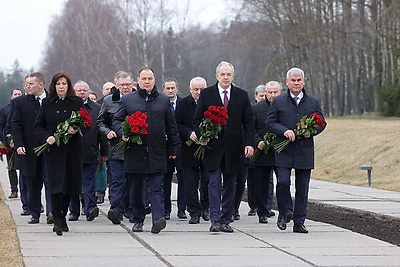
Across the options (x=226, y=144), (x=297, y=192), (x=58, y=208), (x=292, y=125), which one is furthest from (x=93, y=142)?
(x=297, y=192)

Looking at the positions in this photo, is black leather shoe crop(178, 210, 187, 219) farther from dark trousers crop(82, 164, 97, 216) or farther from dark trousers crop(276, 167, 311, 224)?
dark trousers crop(276, 167, 311, 224)

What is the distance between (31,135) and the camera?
14922mm

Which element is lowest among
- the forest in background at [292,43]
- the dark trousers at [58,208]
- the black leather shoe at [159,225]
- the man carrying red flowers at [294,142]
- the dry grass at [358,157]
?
the dry grass at [358,157]

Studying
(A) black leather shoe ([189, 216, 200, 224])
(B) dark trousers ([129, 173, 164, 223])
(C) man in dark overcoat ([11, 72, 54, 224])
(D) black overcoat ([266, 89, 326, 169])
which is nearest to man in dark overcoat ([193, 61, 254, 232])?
(D) black overcoat ([266, 89, 326, 169])

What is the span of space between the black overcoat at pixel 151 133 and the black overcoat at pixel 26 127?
1.79 metres

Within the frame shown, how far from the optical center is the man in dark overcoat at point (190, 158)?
1512 centimetres

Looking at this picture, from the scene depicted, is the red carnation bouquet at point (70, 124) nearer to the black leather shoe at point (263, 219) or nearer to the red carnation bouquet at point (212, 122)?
the red carnation bouquet at point (212, 122)

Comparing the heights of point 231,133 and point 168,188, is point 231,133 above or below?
above

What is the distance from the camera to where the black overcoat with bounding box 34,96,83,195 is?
44.1 ft

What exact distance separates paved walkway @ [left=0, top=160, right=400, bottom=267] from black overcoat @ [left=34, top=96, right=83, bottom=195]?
2.10 feet

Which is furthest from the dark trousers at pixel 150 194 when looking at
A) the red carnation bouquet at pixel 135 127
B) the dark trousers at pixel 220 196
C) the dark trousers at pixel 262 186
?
the dark trousers at pixel 262 186

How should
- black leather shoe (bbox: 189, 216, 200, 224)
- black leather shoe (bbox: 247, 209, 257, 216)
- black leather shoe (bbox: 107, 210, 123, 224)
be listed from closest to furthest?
1. black leather shoe (bbox: 107, 210, 123, 224)
2. black leather shoe (bbox: 189, 216, 200, 224)
3. black leather shoe (bbox: 247, 209, 257, 216)

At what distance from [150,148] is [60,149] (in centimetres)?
117

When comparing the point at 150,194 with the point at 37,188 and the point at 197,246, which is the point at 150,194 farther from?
the point at 37,188
